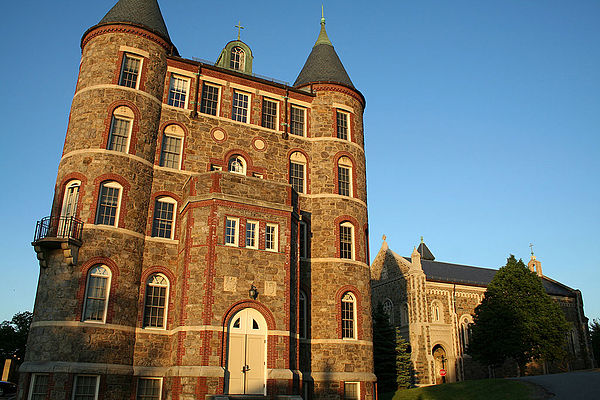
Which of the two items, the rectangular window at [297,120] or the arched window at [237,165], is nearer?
the arched window at [237,165]

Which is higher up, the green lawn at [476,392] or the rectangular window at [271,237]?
the rectangular window at [271,237]

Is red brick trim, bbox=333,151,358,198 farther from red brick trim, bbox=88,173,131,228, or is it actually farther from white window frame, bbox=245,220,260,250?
red brick trim, bbox=88,173,131,228

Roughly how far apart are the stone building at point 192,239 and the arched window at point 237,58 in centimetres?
263

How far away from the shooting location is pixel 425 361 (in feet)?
142

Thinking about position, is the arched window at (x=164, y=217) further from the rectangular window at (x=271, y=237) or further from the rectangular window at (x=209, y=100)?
the rectangular window at (x=209, y=100)

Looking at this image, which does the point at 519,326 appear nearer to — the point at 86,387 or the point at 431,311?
the point at 431,311

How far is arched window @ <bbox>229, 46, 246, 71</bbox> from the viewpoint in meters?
29.9

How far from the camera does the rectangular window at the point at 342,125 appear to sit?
29438 millimetres

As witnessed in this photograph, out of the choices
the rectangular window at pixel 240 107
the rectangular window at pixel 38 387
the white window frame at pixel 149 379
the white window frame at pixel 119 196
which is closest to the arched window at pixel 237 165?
the rectangular window at pixel 240 107

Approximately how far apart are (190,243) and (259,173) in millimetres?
6591

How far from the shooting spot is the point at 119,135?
23.4m

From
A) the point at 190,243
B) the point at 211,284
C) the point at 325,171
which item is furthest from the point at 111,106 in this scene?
the point at 325,171

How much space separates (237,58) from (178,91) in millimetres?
5597

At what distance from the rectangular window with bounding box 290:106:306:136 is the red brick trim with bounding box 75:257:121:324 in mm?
12779
